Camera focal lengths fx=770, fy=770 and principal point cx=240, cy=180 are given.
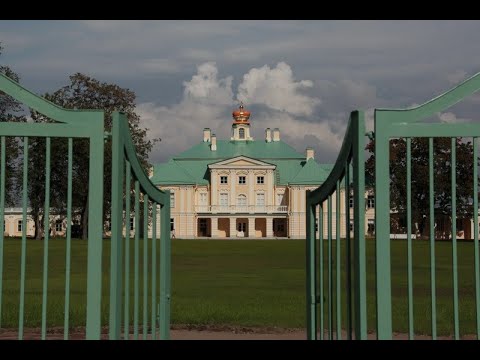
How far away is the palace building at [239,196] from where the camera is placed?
67.6 m

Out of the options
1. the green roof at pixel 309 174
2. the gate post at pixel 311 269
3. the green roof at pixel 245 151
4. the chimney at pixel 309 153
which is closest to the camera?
the gate post at pixel 311 269

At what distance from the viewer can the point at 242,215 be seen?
224ft

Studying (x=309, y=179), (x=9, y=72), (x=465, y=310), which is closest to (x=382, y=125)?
(x=465, y=310)

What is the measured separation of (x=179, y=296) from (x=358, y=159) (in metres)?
9.75

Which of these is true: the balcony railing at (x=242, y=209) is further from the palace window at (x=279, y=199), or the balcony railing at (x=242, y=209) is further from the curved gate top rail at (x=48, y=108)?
the curved gate top rail at (x=48, y=108)

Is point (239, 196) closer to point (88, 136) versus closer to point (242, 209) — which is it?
point (242, 209)

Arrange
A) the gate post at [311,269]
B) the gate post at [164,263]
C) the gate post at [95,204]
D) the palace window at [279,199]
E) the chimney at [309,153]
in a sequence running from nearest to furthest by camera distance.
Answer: the gate post at [95,204] → the gate post at [311,269] → the gate post at [164,263] → the palace window at [279,199] → the chimney at [309,153]

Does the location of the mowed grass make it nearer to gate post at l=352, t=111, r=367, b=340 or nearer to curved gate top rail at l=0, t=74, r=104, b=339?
gate post at l=352, t=111, r=367, b=340

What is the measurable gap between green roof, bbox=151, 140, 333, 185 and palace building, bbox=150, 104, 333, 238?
0.29 ft

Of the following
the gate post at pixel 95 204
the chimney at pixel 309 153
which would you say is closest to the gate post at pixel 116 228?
the gate post at pixel 95 204

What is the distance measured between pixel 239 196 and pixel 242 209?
1.21 meters

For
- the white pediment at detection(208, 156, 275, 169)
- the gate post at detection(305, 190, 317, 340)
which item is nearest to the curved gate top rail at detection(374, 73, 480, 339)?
the gate post at detection(305, 190, 317, 340)
